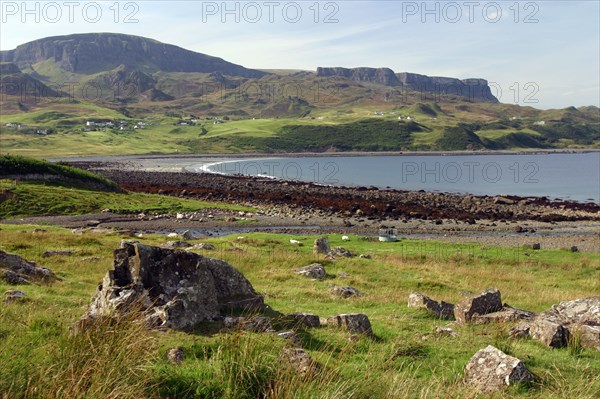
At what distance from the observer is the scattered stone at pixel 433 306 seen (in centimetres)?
1608

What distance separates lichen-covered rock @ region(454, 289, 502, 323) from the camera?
48.9ft

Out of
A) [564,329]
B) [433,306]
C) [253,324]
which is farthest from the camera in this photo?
[433,306]

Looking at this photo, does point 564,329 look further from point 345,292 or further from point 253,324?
point 345,292

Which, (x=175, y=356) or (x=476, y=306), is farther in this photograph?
(x=476, y=306)

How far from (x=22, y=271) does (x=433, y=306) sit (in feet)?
47.6

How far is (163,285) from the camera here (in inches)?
472

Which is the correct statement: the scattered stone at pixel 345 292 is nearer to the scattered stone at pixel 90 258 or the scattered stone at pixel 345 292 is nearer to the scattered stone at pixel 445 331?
the scattered stone at pixel 445 331

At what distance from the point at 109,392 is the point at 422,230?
55.1m

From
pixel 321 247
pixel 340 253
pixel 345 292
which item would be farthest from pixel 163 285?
pixel 321 247

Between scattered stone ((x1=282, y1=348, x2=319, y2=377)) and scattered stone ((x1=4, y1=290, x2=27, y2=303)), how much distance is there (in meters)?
8.76

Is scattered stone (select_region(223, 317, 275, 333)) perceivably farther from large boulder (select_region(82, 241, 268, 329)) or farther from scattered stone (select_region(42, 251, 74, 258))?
scattered stone (select_region(42, 251, 74, 258))

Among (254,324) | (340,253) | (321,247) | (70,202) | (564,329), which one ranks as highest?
(70,202)

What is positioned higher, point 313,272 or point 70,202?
point 70,202

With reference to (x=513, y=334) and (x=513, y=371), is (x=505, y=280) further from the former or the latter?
(x=513, y=371)
